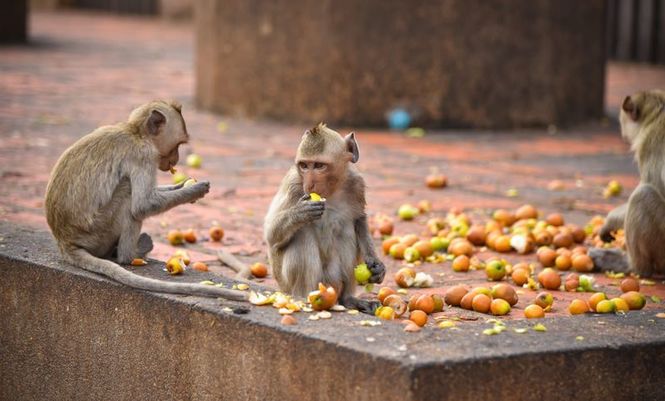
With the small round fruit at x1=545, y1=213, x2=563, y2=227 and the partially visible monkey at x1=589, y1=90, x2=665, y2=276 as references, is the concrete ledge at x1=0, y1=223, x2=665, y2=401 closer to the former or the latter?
the partially visible monkey at x1=589, y1=90, x2=665, y2=276

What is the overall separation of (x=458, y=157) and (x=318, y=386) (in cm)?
547

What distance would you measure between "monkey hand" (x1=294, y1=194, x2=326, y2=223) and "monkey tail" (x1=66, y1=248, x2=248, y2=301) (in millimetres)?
377

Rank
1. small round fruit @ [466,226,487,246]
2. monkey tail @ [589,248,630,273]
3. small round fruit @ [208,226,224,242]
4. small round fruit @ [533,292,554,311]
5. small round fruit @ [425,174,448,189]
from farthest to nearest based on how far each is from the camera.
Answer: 1. small round fruit @ [425,174,448,189]
2. small round fruit @ [466,226,487,246]
3. small round fruit @ [208,226,224,242]
4. monkey tail @ [589,248,630,273]
5. small round fruit @ [533,292,554,311]

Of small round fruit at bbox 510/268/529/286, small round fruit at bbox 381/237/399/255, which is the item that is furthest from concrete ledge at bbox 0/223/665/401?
small round fruit at bbox 381/237/399/255

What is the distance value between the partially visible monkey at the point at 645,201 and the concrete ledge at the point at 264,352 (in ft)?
3.93

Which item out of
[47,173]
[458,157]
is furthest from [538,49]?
[47,173]

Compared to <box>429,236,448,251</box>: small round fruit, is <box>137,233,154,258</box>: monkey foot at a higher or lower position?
higher

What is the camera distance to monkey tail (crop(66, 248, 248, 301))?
4336 millimetres

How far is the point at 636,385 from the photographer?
13.3 feet

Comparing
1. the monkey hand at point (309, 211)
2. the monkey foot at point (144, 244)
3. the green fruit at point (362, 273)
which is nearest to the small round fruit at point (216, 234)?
the monkey foot at point (144, 244)

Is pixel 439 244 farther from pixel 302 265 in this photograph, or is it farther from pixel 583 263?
pixel 302 265

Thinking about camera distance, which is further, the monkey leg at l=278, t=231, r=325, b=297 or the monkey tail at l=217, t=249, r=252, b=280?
the monkey tail at l=217, t=249, r=252, b=280

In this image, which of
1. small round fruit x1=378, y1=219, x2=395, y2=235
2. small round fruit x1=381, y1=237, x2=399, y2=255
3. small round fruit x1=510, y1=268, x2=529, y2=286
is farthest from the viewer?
small round fruit x1=378, y1=219, x2=395, y2=235

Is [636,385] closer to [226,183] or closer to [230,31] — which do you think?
[226,183]
